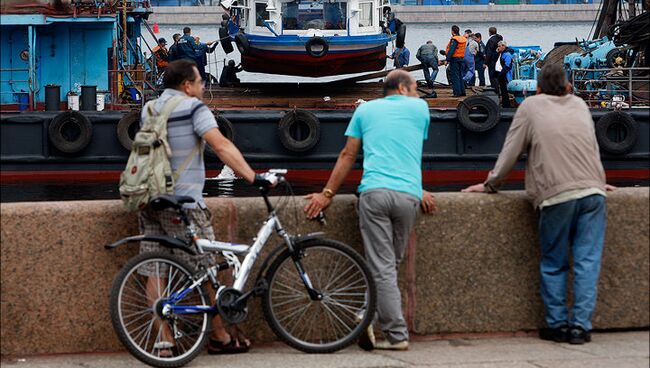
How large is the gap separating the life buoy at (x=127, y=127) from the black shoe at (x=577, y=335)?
53.7ft

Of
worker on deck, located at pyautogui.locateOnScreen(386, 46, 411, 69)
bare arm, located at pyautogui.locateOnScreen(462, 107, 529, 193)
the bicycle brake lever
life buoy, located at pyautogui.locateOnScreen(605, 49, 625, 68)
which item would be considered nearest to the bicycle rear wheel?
the bicycle brake lever

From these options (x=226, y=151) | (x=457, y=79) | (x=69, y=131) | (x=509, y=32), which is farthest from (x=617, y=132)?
(x=509, y=32)

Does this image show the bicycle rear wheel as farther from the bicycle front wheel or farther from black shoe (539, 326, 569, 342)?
black shoe (539, 326, 569, 342)

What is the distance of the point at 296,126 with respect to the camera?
74.8 feet

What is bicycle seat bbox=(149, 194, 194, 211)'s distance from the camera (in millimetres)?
6516

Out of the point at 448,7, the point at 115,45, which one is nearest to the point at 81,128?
the point at 115,45

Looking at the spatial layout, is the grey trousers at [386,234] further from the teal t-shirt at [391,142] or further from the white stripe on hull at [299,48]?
the white stripe on hull at [299,48]

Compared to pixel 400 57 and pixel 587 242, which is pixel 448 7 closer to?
pixel 400 57

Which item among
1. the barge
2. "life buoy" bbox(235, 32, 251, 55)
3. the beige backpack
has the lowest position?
the barge

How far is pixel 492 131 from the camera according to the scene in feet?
75.4

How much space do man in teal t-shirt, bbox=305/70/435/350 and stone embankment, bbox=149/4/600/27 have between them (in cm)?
8386

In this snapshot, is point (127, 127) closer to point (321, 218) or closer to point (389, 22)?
point (389, 22)

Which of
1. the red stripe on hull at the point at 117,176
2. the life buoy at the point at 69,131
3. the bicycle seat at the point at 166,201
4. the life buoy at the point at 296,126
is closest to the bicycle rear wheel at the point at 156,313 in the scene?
the bicycle seat at the point at 166,201

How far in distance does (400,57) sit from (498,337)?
22.6m
